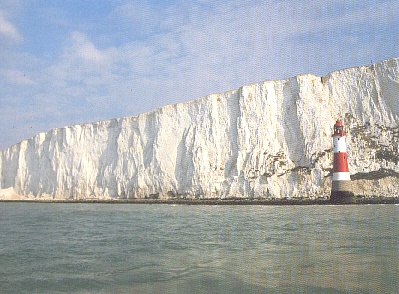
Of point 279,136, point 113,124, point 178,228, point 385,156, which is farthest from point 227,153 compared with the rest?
point 178,228

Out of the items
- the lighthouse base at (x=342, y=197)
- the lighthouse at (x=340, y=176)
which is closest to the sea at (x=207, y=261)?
the lighthouse base at (x=342, y=197)

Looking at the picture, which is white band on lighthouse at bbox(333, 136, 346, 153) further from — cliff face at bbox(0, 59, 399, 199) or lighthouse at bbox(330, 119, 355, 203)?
cliff face at bbox(0, 59, 399, 199)

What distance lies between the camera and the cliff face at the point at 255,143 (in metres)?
25.5

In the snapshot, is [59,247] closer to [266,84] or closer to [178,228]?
[178,228]

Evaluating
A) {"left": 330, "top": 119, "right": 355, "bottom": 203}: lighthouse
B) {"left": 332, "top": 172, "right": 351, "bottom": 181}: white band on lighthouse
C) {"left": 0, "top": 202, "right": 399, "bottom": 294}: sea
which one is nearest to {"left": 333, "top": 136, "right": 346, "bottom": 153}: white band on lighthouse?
{"left": 330, "top": 119, "right": 355, "bottom": 203}: lighthouse

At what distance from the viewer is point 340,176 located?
21984 millimetres

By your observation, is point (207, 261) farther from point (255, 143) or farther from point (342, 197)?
point (255, 143)

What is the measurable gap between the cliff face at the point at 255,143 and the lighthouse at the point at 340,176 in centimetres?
249

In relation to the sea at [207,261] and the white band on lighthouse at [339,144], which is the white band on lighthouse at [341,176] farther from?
the sea at [207,261]

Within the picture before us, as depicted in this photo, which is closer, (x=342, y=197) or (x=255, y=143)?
(x=342, y=197)

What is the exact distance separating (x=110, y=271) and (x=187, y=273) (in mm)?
1186

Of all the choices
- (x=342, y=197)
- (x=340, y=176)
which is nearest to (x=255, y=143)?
(x=340, y=176)

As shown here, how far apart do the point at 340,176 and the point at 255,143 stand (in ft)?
26.1

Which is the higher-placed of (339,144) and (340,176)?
(339,144)
